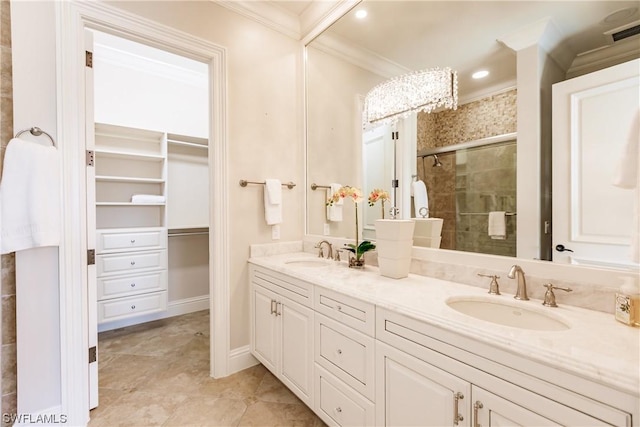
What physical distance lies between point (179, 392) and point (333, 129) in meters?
2.27

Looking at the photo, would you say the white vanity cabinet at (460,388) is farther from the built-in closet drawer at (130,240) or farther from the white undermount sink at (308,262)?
the built-in closet drawer at (130,240)

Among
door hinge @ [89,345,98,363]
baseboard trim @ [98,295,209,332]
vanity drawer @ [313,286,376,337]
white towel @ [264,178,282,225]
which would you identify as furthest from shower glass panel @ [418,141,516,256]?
baseboard trim @ [98,295,209,332]

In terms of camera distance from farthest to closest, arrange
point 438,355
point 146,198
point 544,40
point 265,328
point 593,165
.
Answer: point 146,198 → point 265,328 → point 544,40 → point 593,165 → point 438,355

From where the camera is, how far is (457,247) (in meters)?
1.46

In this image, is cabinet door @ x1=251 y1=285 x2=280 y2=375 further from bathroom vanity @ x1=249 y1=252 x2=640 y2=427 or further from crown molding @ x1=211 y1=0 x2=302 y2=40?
crown molding @ x1=211 y1=0 x2=302 y2=40

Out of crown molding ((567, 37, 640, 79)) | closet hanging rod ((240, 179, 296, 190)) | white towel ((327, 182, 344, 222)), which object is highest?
crown molding ((567, 37, 640, 79))

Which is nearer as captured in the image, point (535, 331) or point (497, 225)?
point (535, 331)

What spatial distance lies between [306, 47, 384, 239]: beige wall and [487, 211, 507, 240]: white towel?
97 cm

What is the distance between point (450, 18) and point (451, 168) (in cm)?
86

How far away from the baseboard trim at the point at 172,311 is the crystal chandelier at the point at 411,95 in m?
2.90

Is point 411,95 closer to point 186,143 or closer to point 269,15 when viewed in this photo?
point 269,15

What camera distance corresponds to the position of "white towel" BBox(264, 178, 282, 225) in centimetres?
225

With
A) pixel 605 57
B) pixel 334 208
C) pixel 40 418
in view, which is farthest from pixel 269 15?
pixel 40 418

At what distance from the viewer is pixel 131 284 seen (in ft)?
8.95
